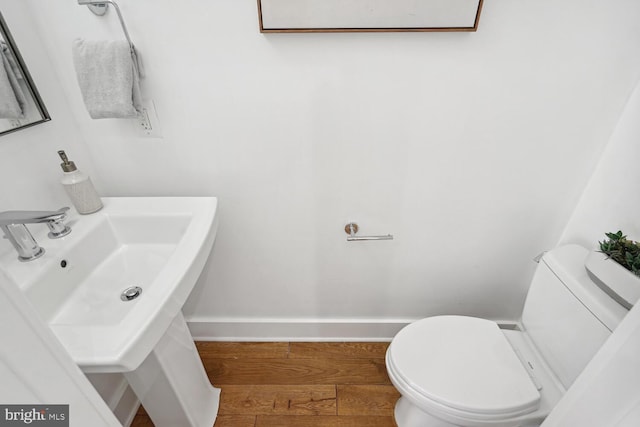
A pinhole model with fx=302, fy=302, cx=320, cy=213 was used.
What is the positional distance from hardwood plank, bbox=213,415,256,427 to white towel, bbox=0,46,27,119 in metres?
1.30

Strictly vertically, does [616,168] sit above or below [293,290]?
above

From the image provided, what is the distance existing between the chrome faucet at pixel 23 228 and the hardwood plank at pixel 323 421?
1.03m

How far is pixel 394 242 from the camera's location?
1284 mm

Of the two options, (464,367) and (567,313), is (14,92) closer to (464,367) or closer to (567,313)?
(464,367)

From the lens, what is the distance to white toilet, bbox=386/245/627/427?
2.98ft

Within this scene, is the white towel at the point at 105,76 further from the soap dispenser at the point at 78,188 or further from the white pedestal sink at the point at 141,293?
the white pedestal sink at the point at 141,293

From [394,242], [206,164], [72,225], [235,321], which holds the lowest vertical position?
[235,321]

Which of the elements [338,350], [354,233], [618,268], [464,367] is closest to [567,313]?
[618,268]

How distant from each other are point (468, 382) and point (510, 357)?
20cm

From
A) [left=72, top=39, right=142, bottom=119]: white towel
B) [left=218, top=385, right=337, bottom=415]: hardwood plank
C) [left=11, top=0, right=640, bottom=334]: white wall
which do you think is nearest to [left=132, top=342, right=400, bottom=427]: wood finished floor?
[left=218, top=385, right=337, bottom=415]: hardwood plank

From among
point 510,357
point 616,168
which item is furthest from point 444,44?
point 510,357

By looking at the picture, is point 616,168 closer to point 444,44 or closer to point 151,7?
point 444,44

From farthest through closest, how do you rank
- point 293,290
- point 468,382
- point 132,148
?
point 293,290
point 132,148
point 468,382

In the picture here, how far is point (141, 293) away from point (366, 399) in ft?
3.41
